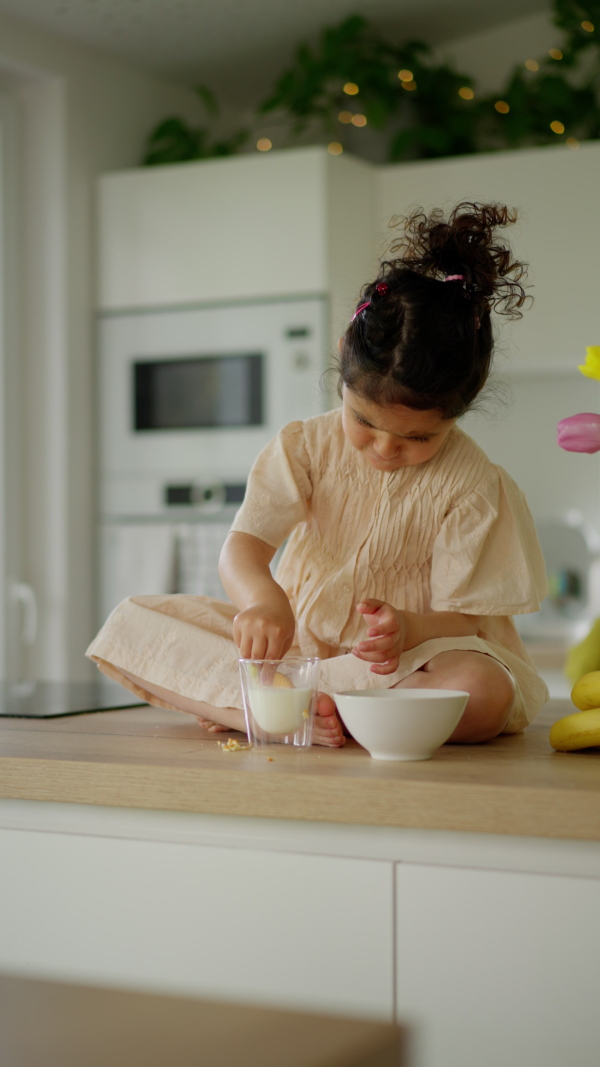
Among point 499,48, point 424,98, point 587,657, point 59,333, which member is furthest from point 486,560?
point 499,48

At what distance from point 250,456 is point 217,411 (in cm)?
15

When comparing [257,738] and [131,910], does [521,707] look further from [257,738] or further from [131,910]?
[131,910]

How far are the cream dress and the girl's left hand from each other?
70 millimetres

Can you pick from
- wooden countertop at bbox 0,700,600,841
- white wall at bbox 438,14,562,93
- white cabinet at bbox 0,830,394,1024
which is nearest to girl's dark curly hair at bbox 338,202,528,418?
wooden countertop at bbox 0,700,600,841

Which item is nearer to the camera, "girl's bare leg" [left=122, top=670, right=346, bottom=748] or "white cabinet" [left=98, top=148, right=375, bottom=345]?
"girl's bare leg" [left=122, top=670, right=346, bottom=748]

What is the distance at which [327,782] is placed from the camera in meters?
0.91

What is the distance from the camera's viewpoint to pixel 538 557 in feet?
4.24

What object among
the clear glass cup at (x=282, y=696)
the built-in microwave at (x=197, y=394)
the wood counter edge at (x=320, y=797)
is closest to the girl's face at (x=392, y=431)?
the clear glass cup at (x=282, y=696)

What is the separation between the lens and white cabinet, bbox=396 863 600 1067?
2.76 ft

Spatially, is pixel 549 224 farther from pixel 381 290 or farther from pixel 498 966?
pixel 498 966

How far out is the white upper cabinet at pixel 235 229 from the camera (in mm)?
2801

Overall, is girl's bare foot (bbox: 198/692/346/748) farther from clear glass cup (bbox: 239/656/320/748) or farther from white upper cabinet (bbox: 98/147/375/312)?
white upper cabinet (bbox: 98/147/375/312)

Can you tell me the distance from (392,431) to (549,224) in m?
1.82

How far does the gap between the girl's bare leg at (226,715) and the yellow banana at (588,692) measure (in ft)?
0.75
